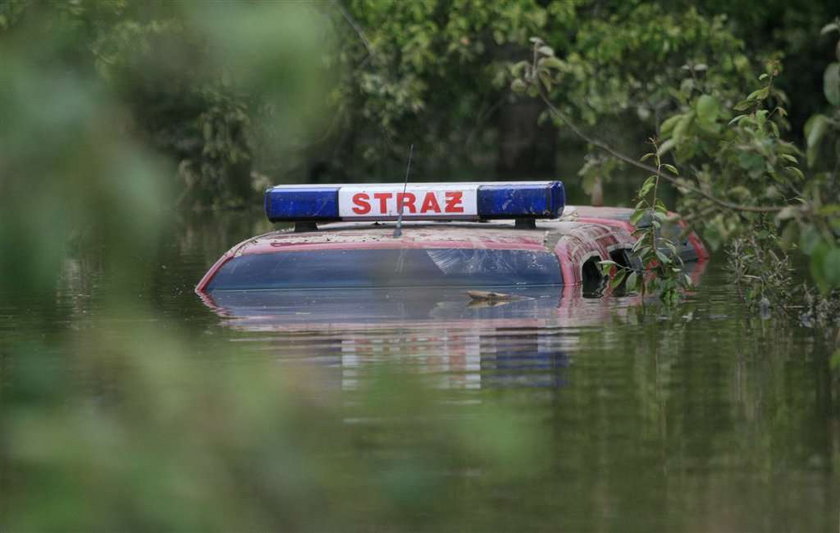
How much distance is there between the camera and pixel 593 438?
808 cm

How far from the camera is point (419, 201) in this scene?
1456 cm

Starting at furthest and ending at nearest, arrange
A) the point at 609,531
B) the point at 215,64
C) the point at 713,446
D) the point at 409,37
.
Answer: the point at 409,37 → the point at 713,446 → the point at 609,531 → the point at 215,64

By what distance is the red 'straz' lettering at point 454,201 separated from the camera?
14469 mm

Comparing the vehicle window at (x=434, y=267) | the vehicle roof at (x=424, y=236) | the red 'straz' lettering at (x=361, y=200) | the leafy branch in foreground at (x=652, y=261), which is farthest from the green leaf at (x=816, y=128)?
the red 'straz' lettering at (x=361, y=200)

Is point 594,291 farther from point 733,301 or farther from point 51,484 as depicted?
point 51,484

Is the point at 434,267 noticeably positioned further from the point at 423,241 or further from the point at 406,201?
the point at 406,201

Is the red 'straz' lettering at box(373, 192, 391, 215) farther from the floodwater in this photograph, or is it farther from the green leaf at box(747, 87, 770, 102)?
the green leaf at box(747, 87, 770, 102)

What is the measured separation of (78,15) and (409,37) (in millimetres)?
26889

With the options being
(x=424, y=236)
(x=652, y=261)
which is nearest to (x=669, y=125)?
(x=652, y=261)

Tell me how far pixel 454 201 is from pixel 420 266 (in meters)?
0.87

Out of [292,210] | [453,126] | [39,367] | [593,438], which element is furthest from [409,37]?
[39,367]

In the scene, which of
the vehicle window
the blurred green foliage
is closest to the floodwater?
the blurred green foliage

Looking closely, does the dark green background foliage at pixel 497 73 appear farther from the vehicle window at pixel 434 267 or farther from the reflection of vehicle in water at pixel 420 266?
the vehicle window at pixel 434 267

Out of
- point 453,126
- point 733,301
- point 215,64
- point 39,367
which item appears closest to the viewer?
point 215,64
